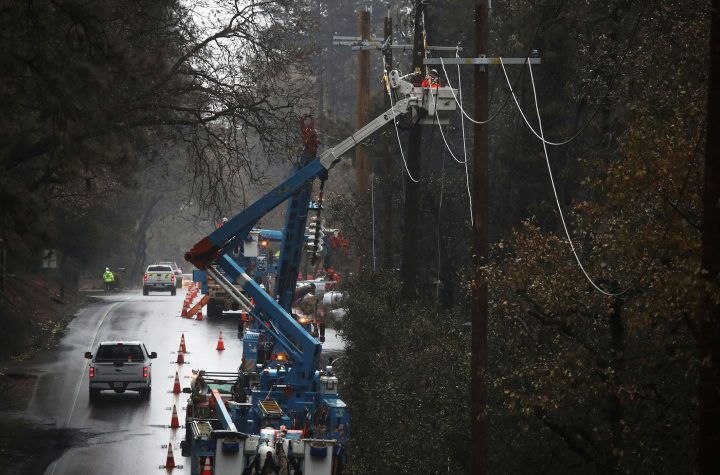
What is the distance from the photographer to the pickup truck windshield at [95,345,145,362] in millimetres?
32594

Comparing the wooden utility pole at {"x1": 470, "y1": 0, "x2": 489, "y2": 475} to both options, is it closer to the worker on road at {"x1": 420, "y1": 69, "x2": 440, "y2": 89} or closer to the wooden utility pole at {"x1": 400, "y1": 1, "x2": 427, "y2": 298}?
the worker on road at {"x1": 420, "y1": 69, "x2": 440, "y2": 89}

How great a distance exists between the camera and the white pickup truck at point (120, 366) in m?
32.6

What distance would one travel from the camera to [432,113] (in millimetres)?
23625

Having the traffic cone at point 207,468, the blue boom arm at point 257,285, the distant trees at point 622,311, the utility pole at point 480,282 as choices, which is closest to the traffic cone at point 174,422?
the blue boom arm at point 257,285

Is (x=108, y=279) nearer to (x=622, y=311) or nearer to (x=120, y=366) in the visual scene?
(x=120, y=366)

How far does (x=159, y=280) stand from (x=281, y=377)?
51.9 meters

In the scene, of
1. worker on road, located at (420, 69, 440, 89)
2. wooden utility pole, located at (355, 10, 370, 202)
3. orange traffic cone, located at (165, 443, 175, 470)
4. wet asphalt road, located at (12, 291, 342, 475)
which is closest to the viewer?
worker on road, located at (420, 69, 440, 89)

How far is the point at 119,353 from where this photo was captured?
107 feet

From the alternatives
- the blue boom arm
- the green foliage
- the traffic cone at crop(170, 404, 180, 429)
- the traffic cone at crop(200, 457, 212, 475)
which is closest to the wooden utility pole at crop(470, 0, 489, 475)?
the green foliage

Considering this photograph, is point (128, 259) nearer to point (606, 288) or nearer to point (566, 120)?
point (566, 120)

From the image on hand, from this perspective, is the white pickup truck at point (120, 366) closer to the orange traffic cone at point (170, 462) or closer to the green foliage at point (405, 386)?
the green foliage at point (405, 386)

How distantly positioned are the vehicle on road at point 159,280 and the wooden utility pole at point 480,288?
187ft

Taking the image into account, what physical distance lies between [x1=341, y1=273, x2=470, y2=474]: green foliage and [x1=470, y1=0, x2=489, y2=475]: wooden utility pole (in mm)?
2387

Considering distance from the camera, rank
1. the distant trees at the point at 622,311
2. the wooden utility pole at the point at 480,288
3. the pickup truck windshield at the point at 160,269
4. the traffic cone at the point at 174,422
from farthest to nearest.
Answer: the pickup truck windshield at the point at 160,269 < the traffic cone at the point at 174,422 < the wooden utility pole at the point at 480,288 < the distant trees at the point at 622,311
